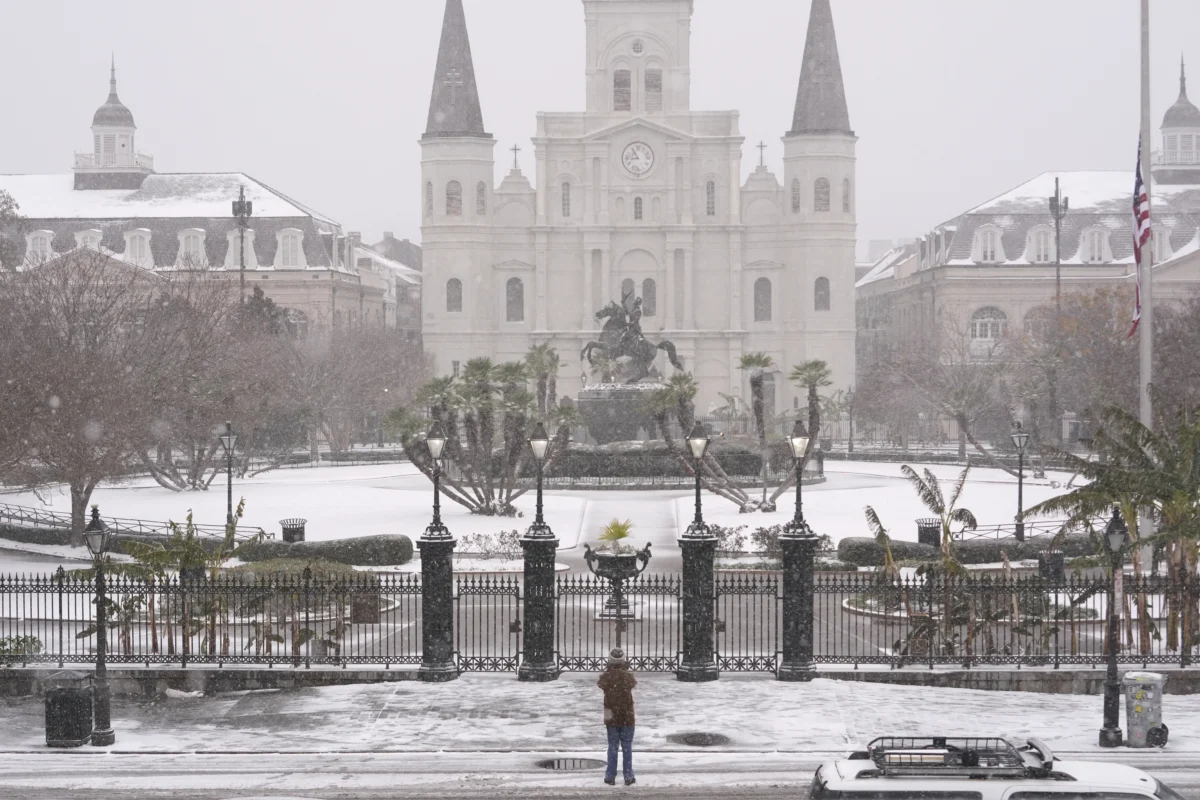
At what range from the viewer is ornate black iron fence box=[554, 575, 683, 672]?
2109 cm

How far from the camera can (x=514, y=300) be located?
9244 cm

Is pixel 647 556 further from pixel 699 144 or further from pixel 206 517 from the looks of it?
pixel 699 144

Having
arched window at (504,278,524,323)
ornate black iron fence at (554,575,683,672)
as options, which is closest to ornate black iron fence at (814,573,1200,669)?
ornate black iron fence at (554,575,683,672)

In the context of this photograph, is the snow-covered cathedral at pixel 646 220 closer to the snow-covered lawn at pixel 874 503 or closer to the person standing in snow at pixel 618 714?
the snow-covered lawn at pixel 874 503

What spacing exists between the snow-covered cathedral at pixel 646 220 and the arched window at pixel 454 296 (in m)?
0.17

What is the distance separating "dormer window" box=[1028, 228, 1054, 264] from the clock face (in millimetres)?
22928

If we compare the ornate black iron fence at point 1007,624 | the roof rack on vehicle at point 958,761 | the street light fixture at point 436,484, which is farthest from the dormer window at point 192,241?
the roof rack on vehicle at point 958,761

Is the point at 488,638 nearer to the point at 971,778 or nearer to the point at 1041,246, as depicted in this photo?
the point at 971,778

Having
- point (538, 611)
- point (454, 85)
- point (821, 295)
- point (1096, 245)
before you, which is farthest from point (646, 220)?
point (538, 611)

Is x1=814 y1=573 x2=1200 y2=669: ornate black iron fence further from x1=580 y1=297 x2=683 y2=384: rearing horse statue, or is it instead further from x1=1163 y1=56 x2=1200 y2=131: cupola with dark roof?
x1=1163 y1=56 x2=1200 y2=131: cupola with dark roof

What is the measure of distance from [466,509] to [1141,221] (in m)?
21.1

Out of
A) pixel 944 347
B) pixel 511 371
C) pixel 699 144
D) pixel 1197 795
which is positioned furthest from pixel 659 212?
pixel 1197 795

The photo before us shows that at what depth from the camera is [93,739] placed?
17.5 m

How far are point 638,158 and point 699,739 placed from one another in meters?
74.4
